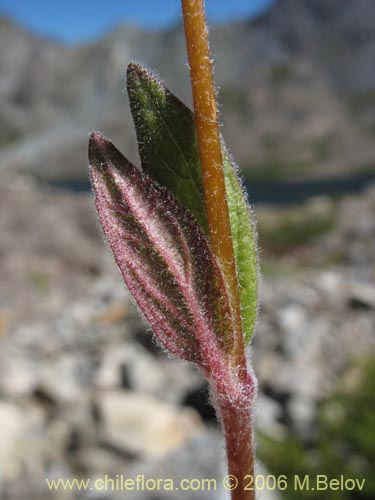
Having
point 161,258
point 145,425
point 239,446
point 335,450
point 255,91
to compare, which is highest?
point 255,91

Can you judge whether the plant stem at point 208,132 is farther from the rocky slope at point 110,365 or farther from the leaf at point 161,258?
the rocky slope at point 110,365

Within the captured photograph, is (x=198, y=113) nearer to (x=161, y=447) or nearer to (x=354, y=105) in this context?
(x=161, y=447)

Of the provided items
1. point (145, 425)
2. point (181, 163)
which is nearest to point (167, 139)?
point (181, 163)

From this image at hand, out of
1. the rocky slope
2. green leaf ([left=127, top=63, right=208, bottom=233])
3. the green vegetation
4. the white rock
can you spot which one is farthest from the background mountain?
green leaf ([left=127, top=63, right=208, bottom=233])

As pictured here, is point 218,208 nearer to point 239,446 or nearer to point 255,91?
point 239,446

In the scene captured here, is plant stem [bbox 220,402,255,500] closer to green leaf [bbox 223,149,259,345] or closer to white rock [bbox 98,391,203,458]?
green leaf [bbox 223,149,259,345]

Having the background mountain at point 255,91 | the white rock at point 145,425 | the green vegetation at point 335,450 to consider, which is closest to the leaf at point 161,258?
the green vegetation at point 335,450
